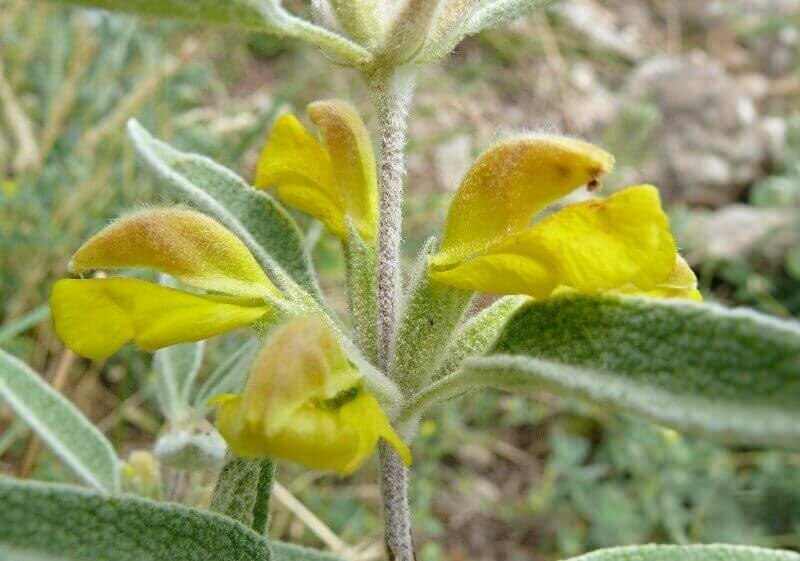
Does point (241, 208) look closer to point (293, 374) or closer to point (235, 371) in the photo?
point (235, 371)

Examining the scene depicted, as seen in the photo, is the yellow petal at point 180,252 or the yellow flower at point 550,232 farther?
the yellow petal at point 180,252

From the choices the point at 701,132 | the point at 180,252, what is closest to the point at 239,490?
the point at 180,252

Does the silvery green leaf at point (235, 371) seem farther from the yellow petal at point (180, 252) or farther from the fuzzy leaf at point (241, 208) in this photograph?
the yellow petal at point (180, 252)

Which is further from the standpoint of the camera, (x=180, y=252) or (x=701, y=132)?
(x=701, y=132)

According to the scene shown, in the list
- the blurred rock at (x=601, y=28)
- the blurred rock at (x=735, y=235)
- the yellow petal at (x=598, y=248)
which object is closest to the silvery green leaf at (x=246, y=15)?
the yellow petal at (x=598, y=248)

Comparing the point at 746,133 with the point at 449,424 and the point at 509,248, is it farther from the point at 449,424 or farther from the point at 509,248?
the point at 509,248

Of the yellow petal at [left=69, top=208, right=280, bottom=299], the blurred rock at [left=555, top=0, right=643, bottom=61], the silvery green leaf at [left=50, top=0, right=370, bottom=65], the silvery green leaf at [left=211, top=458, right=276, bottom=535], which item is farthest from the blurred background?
the blurred rock at [left=555, top=0, right=643, bottom=61]
